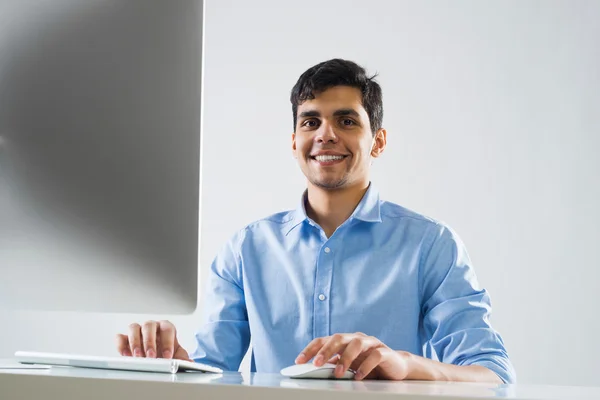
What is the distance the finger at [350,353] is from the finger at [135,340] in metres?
0.32

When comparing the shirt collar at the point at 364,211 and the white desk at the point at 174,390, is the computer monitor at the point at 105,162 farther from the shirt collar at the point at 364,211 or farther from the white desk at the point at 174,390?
the shirt collar at the point at 364,211

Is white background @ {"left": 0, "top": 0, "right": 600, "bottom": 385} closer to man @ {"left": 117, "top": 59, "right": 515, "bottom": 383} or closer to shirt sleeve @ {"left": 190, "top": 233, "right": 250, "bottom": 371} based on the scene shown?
man @ {"left": 117, "top": 59, "right": 515, "bottom": 383}

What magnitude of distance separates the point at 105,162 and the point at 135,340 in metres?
0.37

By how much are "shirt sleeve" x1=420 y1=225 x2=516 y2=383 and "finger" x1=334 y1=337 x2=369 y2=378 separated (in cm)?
48

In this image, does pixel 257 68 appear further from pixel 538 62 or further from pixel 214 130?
pixel 538 62

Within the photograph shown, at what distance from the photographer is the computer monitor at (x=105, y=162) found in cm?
63

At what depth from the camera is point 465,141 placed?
2.75m

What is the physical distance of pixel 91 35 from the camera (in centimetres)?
65

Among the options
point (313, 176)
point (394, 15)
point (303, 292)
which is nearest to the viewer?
point (303, 292)

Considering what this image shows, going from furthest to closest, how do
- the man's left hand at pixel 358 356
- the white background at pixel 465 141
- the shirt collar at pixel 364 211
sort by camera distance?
1. the white background at pixel 465 141
2. the shirt collar at pixel 364 211
3. the man's left hand at pixel 358 356

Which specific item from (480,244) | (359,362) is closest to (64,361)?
(359,362)

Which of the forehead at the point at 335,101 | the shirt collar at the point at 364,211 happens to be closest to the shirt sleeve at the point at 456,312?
the shirt collar at the point at 364,211

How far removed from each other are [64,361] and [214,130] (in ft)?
7.96

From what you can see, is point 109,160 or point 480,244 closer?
point 109,160
